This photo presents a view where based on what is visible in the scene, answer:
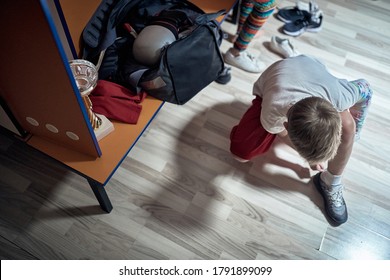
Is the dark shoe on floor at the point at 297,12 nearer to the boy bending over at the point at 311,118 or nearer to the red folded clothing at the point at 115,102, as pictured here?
the boy bending over at the point at 311,118

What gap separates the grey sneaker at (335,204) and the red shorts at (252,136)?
0.32 meters

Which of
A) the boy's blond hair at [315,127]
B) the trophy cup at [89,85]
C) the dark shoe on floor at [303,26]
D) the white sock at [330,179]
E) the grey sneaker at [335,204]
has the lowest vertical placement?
the grey sneaker at [335,204]

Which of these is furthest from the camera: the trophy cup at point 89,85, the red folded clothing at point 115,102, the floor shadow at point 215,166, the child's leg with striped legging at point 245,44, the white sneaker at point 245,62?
the white sneaker at point 245,62

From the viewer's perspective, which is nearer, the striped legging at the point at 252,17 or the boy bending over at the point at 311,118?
the boy bending over at the point at 311,118

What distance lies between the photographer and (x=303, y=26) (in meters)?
1.71

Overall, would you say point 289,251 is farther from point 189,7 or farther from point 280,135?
point 189,7

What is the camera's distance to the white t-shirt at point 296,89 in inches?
37.7

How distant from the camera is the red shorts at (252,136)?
1.14 m

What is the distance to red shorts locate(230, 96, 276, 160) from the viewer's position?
1142mm

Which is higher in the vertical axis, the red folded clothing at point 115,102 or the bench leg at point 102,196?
the red folded clothing at point 115,102

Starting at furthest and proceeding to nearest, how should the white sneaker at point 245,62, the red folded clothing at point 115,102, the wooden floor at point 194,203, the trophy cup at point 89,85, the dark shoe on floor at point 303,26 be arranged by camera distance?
the dark shoe on floor at point 303,26
the white sneaker at point 245,62
the wooden floor at point 194,203
the red folded clothing at point 115,102
the trophy cup at point 89,85

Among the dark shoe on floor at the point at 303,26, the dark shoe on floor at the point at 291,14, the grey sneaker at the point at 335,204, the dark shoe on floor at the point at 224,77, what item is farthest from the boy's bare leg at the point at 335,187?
the dark shoe on floor at the point at 291,14

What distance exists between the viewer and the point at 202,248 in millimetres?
1073
